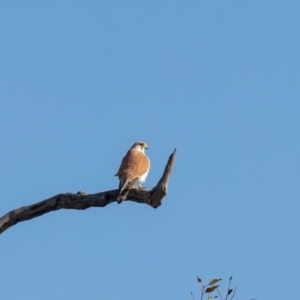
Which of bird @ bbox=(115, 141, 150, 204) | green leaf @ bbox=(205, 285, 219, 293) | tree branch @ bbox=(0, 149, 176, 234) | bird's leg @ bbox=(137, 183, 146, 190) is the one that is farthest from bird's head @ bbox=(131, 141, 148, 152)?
green leaf @ bbox=(205, 285, 219, 293)

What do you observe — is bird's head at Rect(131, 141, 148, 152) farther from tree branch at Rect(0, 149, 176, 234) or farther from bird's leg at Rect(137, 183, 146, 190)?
tree branch at Rect(0, 149, 176, 234)

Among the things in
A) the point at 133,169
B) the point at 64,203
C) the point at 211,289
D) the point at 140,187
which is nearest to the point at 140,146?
the point at 133,169

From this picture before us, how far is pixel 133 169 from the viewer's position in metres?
7.72

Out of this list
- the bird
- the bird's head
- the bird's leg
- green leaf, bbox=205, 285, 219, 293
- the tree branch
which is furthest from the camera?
the bird's head

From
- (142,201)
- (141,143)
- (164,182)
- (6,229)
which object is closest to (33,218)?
(6,229)

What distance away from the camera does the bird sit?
720 centimetres

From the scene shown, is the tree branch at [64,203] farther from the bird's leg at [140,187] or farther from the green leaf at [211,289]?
the green leaf at [211,289]

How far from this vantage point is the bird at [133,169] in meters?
7.20

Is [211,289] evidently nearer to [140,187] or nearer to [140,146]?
[140,187]

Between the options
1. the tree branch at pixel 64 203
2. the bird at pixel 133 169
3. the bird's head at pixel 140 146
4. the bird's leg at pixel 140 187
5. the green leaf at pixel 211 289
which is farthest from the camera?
the bird's head at pixel 140 146

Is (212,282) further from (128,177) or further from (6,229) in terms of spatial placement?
(128,177)

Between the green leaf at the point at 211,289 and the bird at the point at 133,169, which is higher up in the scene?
the bird at the point at 133,169

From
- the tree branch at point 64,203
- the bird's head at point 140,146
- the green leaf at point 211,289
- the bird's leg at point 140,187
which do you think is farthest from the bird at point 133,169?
the green leaf at point 211,289

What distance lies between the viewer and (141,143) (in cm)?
914
